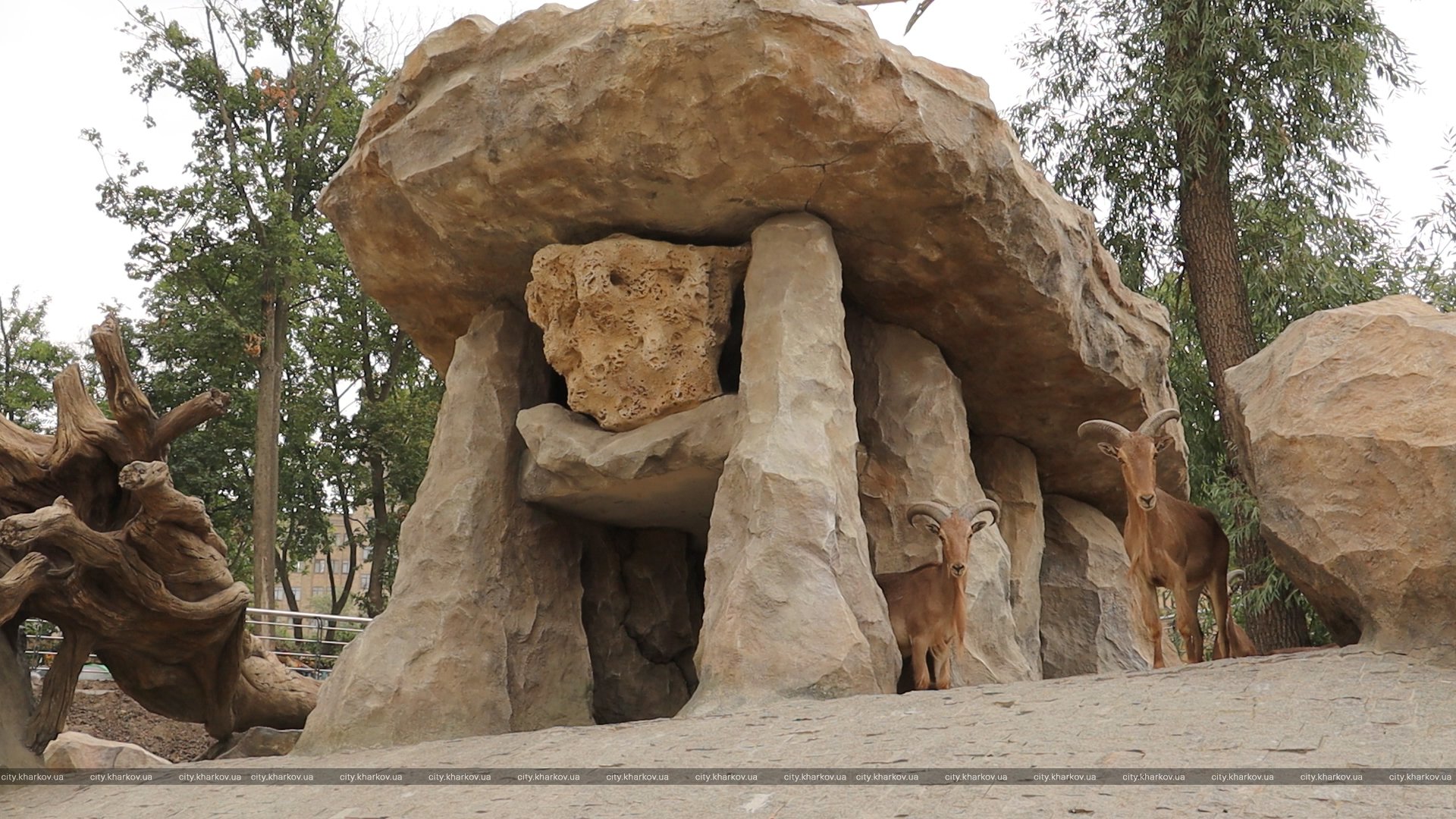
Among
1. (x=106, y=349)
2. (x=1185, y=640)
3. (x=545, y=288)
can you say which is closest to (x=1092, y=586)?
(x=1185, y=640)

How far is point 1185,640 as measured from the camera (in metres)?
7.16

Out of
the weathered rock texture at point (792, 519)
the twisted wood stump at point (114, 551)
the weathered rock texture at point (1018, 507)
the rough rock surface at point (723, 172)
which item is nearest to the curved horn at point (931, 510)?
the weathered rock texture at point (792, 519)

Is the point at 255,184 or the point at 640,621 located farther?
the point at 255,184

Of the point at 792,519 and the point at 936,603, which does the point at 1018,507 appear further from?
the point at 792,519

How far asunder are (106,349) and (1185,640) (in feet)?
20.9

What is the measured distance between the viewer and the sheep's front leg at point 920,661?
7.44 meters

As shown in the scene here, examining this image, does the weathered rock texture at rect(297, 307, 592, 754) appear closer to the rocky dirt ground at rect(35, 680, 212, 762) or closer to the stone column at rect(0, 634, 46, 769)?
the stone column at rect(0, 634, 46, 769)

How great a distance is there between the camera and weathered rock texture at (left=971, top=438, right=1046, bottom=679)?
9.73 metres

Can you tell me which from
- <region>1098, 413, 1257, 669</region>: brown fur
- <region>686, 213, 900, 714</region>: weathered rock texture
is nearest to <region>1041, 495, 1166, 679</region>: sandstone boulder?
<region>1098, 413, 1257, 669</region>: brown fur

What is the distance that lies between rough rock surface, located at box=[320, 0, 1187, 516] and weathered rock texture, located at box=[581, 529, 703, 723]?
207 centimetres

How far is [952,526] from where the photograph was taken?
738 cm

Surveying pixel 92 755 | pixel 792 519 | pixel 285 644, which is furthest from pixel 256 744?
pixel 285 644

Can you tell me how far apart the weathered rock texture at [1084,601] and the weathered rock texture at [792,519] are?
4.13m

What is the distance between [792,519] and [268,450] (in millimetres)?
11257
